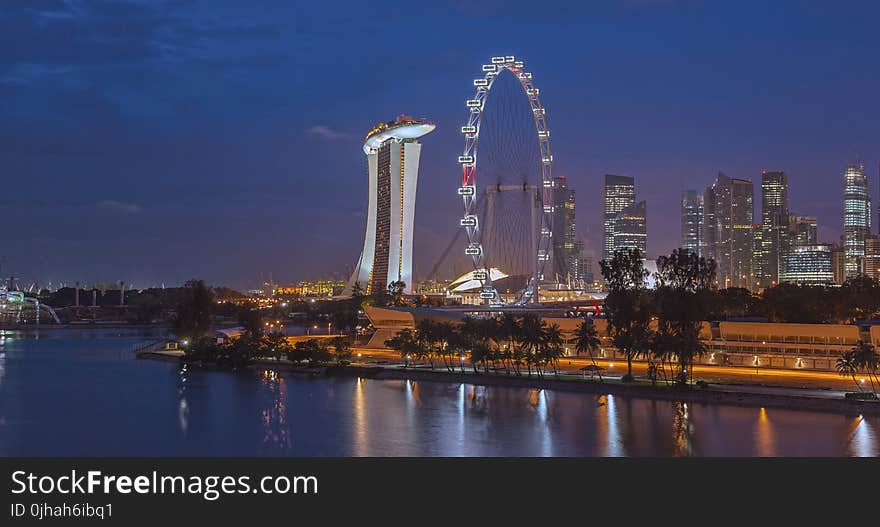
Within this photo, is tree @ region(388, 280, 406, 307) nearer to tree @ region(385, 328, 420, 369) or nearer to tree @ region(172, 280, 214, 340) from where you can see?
tree @ region(172, 280, 214, 340)

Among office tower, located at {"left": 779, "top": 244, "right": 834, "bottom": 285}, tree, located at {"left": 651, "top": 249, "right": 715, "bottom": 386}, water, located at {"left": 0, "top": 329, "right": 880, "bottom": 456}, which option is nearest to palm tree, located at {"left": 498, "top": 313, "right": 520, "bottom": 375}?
water, located at {"left": 0, "top": 329, "right": 880, "bottom": 456}

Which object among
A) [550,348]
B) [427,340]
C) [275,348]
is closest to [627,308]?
[550,348]

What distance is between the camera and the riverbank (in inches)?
1016

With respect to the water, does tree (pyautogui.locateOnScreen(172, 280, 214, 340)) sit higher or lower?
higher

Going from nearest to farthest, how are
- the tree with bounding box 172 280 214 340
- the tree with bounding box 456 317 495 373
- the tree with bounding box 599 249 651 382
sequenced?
the tree with bounding box 599 249 651 382 → the tree with bounding box 456 317 495 373 → the tree with bounding box 172 280 214 340

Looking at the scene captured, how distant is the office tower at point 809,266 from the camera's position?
128 metres

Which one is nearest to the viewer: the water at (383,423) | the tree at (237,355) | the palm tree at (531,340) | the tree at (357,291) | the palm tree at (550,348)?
the water at (383,423)

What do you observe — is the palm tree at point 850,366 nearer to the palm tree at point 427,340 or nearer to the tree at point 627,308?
the tree at point 627,308

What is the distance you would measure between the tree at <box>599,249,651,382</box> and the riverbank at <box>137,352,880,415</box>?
139cm

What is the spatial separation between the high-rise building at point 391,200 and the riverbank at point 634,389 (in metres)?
41.2

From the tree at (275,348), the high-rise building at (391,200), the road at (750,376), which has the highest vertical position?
the high-rise building at (391,200)

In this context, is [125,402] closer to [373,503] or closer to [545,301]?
[373,503]

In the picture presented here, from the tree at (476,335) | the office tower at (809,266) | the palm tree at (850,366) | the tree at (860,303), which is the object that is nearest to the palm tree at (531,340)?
the tree at (476,335)

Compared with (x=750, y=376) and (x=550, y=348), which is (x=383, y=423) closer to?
(x=550, y=348)
